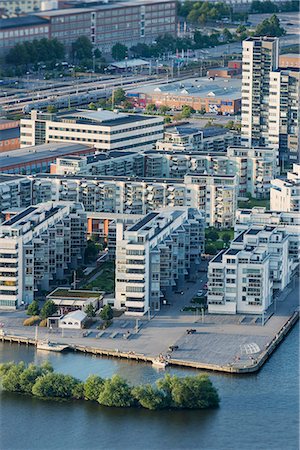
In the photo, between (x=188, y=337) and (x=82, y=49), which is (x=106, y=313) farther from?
(x=82, y=49)

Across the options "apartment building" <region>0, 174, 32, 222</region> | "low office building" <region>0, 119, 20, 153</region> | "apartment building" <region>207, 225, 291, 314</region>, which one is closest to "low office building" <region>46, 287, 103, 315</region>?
"apartment building" <region>207, 225, 291, 314</region>

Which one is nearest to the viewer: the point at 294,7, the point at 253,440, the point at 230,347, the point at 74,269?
the point at 253,440

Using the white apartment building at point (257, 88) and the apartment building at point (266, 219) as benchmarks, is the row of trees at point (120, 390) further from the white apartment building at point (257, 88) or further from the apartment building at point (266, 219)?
the white apartment building at point (257, 88)

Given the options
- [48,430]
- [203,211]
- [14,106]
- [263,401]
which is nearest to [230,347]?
[263,401]

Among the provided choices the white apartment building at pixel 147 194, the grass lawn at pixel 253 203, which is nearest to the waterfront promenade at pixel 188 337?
the white apartment building at pixel 147 194

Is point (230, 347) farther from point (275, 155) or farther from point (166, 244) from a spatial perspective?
point (275, 155)

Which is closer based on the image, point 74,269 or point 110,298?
point 110,298
